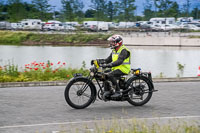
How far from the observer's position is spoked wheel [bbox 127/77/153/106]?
9334 mm

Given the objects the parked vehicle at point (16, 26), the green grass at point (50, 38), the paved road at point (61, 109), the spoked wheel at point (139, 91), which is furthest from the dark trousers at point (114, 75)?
the parked vehicle at point (16, 26)

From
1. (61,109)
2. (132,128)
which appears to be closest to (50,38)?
(61,109)

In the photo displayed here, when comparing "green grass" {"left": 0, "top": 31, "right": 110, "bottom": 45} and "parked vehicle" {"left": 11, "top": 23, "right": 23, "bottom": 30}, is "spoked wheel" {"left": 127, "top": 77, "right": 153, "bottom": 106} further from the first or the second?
"parked vehicle" {"left": 11, "top": 23, "right": 23, "bottom": 30}

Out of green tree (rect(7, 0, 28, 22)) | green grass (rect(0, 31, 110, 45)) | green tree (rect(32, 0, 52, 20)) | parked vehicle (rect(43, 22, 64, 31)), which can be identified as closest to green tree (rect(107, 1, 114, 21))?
green tree (rect(32, 0, 52, 20))

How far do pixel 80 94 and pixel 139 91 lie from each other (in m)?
1.54

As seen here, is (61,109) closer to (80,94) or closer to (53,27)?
(80,94)

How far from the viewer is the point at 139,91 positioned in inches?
369

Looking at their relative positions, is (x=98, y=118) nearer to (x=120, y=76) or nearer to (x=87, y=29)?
(x=120, y=76)

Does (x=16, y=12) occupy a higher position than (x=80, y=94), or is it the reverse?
(x=16, y=12)

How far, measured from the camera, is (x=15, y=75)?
50.2 feet

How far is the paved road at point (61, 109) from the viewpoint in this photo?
7.60 m

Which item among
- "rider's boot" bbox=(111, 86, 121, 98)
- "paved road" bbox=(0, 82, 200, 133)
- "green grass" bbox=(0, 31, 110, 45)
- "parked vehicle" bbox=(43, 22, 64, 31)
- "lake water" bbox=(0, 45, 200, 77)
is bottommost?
"lake water" bbox=(0, 45, 200, 77)

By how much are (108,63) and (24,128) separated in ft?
9.99

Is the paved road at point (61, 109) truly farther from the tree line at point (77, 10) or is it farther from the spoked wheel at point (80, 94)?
the tree line at point (77, 10)
